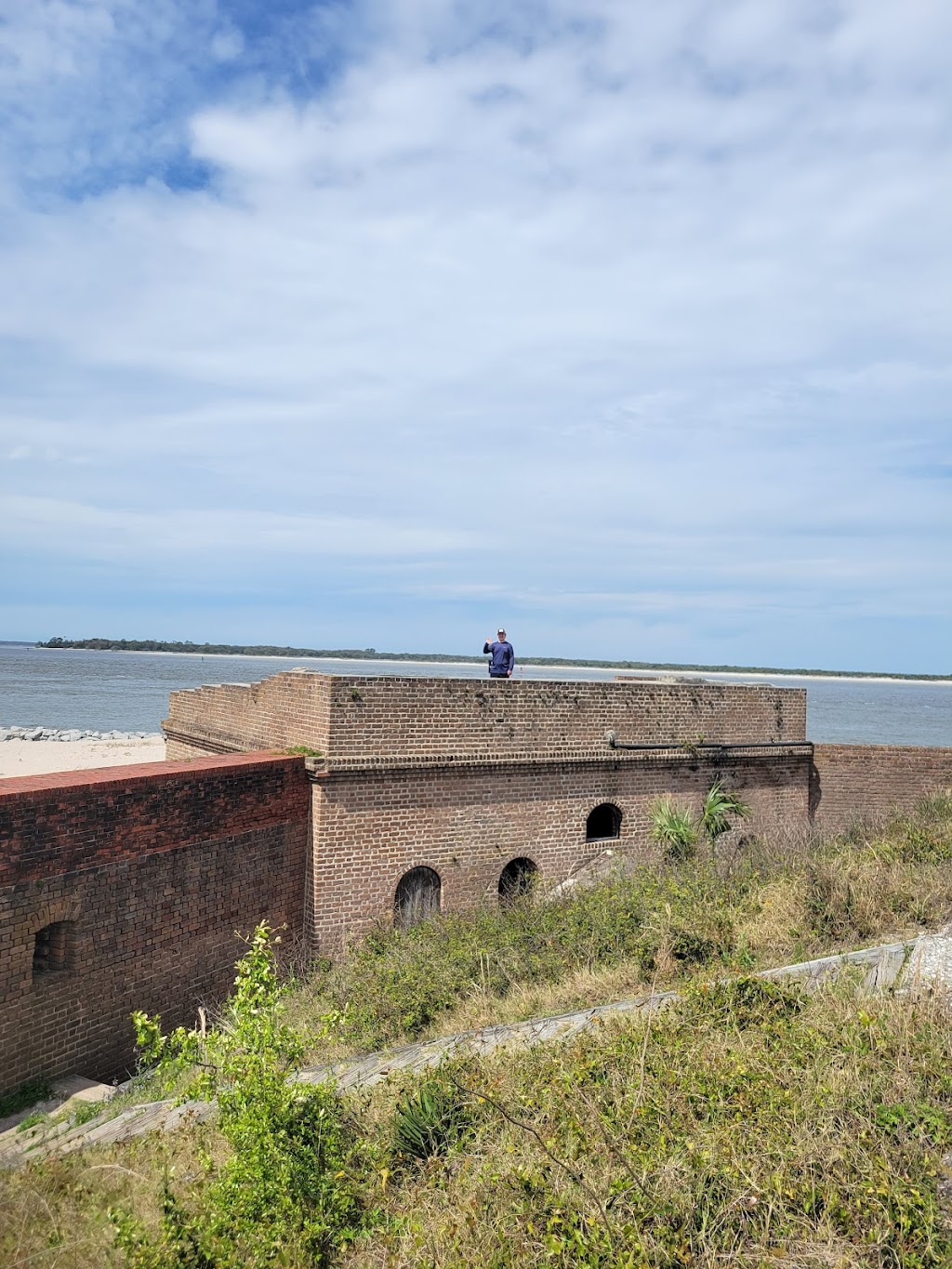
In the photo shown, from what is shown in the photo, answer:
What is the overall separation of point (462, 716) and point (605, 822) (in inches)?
141

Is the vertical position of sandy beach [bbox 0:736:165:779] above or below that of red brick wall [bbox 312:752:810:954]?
below

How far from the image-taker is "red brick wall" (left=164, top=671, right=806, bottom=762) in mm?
11758

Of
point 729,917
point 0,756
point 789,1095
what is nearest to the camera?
point 789,1095

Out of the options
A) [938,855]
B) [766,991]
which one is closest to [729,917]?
[766,991]

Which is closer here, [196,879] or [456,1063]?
[456,1063]

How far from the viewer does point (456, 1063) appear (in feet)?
20.8

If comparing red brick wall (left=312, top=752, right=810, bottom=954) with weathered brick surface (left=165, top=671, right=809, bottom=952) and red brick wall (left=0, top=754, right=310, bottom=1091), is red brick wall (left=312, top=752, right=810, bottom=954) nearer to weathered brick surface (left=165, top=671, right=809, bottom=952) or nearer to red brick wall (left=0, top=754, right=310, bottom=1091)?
weathered brick surface (left=165, top=671, right=809, bottom=952)

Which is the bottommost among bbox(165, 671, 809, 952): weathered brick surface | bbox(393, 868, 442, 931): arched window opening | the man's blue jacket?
bbox(393, 868, 442, 931): arched window opening

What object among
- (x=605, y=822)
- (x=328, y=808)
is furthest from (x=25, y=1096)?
(x=605, y=822)

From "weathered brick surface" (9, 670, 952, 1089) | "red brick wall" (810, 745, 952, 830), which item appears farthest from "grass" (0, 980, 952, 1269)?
"red brick wall" (810, 745, 952, 830)

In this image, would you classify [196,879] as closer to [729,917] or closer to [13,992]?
[13,992]

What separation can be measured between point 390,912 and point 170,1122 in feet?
17.3

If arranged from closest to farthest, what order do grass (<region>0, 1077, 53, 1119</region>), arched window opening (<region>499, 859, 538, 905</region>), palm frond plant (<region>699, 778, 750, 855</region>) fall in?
grass (<region>0, 1077, 53, 1119</region>), arched window opening (<region>499, 859, 538, 905</region>), palm frond plant (<region>699, 778, 750, 855</region>)

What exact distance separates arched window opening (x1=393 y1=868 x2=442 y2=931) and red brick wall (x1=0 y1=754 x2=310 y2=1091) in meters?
1.37
